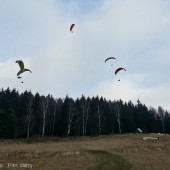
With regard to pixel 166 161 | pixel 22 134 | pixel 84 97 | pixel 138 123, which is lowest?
pixel 166 161

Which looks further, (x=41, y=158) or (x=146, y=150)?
(x=146, y=150)

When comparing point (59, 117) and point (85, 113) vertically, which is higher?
point (85, 113)

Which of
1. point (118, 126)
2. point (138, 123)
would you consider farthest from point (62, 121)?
point (138, 123)

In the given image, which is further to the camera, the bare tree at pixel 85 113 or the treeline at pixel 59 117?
the bare tree at pixel 85 113

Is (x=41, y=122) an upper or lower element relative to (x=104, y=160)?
upper

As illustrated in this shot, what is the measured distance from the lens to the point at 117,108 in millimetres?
97188

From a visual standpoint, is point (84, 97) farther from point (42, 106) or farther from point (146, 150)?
point (146, 150)

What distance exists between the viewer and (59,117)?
85062 mm

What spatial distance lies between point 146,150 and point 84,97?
48.7m

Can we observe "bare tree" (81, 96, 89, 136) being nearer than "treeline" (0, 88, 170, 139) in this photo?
No

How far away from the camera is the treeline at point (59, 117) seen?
2975 inches

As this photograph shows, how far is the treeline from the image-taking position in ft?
248

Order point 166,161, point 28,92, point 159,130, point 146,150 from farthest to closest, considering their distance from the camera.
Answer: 1. point 159,130
2. point 28,92
3. point 146,150
4. point 166,161

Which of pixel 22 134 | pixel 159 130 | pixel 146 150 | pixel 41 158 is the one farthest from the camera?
pixel 159 130
